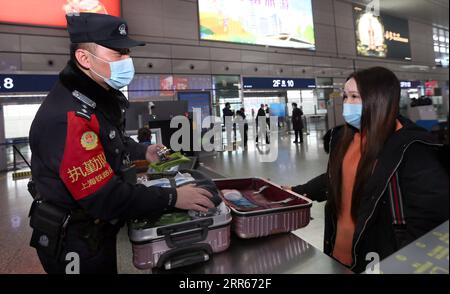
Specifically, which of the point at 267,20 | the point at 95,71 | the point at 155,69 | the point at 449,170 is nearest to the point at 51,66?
the point at 155,69

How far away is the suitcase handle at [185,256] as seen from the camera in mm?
826

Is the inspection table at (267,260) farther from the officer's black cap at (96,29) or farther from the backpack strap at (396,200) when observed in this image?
the officer's black cap at (96,29)

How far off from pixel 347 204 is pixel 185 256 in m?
0.65

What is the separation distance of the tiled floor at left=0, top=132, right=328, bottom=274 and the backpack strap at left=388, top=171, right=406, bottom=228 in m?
1.73

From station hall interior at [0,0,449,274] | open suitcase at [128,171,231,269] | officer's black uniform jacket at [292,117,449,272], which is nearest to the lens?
officer's black uniform jacket at [292,117,449,272]

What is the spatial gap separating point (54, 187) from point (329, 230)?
3.42ft

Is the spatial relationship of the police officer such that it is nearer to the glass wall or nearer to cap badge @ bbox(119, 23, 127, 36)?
cap badge @ bbox(119, 23, 127, 36)

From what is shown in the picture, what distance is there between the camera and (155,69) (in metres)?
8.31

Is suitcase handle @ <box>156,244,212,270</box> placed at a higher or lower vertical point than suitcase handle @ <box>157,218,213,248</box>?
lower

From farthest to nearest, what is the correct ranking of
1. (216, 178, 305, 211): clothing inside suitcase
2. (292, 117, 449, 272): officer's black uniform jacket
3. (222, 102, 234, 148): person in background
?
(222, 102, 234, 148): person in background, (216, 178, 305, 211): clothing inside suitcase, (292, 117, 449, 272): officer's black uniform jacket

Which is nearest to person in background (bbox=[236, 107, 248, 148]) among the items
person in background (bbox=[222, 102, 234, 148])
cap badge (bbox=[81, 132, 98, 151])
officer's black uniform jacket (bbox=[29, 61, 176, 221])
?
person in background (bbox=[222, 102, 234, 148])

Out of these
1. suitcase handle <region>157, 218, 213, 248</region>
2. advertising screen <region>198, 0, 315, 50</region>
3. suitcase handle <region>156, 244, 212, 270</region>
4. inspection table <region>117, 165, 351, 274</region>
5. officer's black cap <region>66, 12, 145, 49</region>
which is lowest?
inspection table <region>117, 165, 351, 274</region>

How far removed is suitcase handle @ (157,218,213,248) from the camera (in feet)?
2.74
